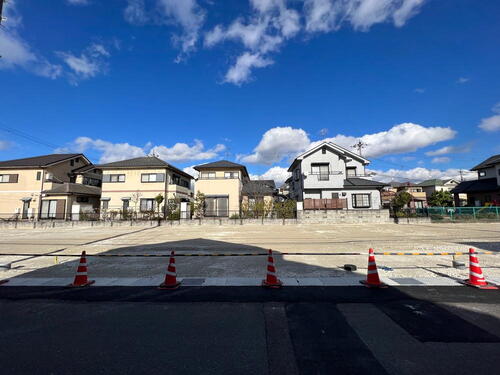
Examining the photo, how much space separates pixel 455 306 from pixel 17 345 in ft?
21.6

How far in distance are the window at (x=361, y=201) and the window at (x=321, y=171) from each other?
3.80 meters

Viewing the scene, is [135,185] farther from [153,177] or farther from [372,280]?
[372,280]

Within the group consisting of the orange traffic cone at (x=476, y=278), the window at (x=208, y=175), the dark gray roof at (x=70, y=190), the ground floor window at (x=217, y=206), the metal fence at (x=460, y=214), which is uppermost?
the window at (x=208, y=175)

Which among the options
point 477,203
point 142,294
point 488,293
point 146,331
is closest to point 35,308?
point 142,294

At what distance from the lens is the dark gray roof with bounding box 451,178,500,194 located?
28345 millimetres

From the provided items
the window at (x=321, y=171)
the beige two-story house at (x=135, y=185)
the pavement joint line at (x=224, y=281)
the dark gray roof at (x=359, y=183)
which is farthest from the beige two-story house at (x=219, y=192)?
the pavement joint line at (x=224, y=281)

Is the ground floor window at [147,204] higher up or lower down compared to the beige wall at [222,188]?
lower down

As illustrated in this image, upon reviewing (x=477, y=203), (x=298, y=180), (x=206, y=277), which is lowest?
(x=206, y=277)

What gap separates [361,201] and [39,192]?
35.8 m

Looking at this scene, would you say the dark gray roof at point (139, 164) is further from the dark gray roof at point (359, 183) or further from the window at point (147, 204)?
the dark gray roof at point (359, 183)

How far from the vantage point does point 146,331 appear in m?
3.14

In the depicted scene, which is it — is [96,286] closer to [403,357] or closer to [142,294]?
[142,294]

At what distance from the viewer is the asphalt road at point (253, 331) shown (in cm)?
242

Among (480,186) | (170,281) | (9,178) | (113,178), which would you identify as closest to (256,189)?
(113,178)
